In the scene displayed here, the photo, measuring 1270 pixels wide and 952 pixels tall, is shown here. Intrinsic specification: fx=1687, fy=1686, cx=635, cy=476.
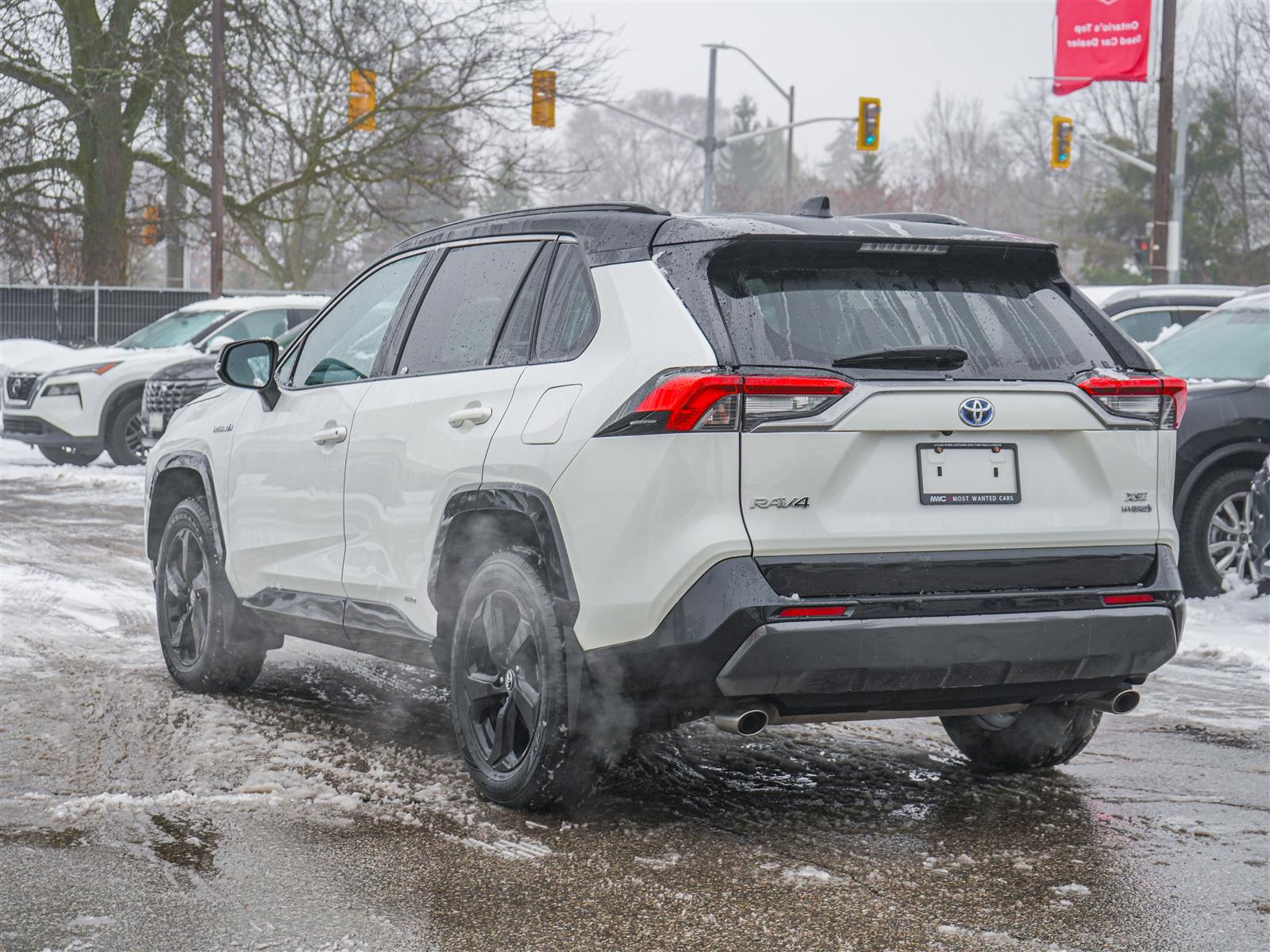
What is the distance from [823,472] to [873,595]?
343 mm

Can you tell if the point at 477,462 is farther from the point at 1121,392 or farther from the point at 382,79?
the point at 382,79

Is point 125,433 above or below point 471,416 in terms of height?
below

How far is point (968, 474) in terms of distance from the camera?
14.6ft

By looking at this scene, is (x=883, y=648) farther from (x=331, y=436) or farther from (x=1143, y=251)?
(x=1143, y=251)

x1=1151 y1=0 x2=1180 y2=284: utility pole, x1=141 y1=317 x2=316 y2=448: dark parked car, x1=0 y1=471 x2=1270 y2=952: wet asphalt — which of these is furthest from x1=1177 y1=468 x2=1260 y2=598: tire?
x1=1151 y1=0 x2=1180 y2=284: utility pole

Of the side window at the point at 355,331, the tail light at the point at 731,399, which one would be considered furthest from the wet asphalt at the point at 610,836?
the side window at the point at 355,331

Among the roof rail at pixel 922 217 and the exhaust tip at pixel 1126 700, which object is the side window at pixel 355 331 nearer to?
the roof rail at pixel 922 217

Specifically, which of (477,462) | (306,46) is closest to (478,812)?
(477,462)

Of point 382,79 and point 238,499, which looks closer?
point 238,499

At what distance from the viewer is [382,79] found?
95.7 ft

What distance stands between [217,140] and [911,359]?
1026 inches

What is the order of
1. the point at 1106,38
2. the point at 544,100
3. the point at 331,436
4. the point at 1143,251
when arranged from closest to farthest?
the point at 331,436
the point at 1106,38
the point at 544,100
the point at 1143,251

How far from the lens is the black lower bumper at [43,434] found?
17125 millimetres

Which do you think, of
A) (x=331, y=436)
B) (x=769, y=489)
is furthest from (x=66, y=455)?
(x=769, y=489)
